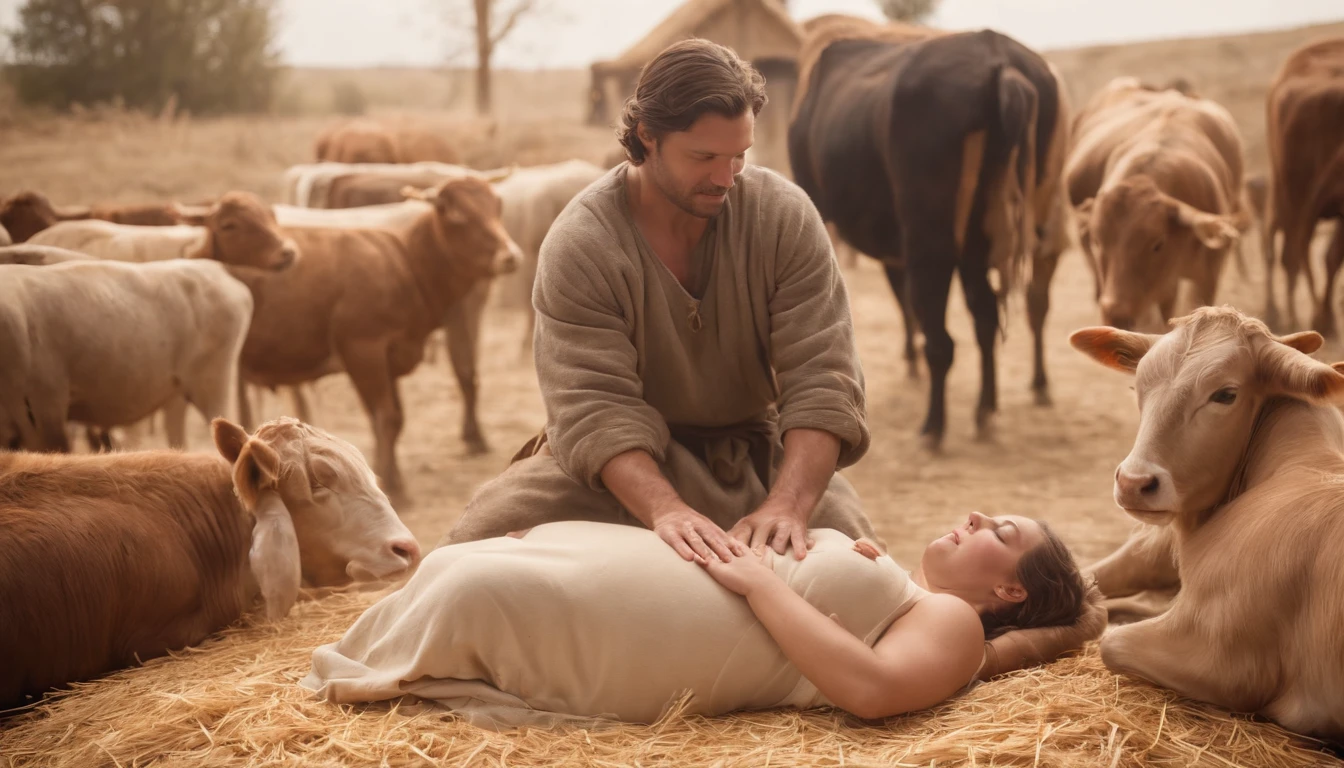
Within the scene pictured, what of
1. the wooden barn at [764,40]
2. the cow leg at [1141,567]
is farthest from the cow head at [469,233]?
the wooden barn at [764,40]

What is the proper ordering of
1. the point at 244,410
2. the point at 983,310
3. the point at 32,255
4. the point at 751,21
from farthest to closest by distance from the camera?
the point at 751,21, the point at 983,310, the point at 244,410, the point at 32,255

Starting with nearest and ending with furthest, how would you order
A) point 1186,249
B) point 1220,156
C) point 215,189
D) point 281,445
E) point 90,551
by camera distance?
point 90,551 < point 281,445 < point 1186,249 < point 1220,156 < point 215,189

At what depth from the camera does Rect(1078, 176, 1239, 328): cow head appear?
5.57 metres

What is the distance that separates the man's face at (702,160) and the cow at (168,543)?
3.88ft

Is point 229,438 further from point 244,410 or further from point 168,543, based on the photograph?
point 244,410

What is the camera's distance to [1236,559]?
2.46 m

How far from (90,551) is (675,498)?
58.0 inches

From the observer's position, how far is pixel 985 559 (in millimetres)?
2730

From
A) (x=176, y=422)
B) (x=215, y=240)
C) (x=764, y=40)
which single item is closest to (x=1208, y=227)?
(x=215, y=240)

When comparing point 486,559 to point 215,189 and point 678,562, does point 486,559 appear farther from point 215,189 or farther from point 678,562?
point 215,189

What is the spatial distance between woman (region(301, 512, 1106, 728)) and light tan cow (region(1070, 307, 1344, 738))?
1.47 feet

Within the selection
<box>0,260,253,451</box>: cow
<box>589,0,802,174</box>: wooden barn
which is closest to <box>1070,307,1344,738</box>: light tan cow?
<box>0,260,253,451</box>: cow

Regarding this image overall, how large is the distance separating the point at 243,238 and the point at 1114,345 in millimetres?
3629

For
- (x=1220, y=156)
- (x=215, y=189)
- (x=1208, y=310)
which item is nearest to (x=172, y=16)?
(x=215, y=189)
